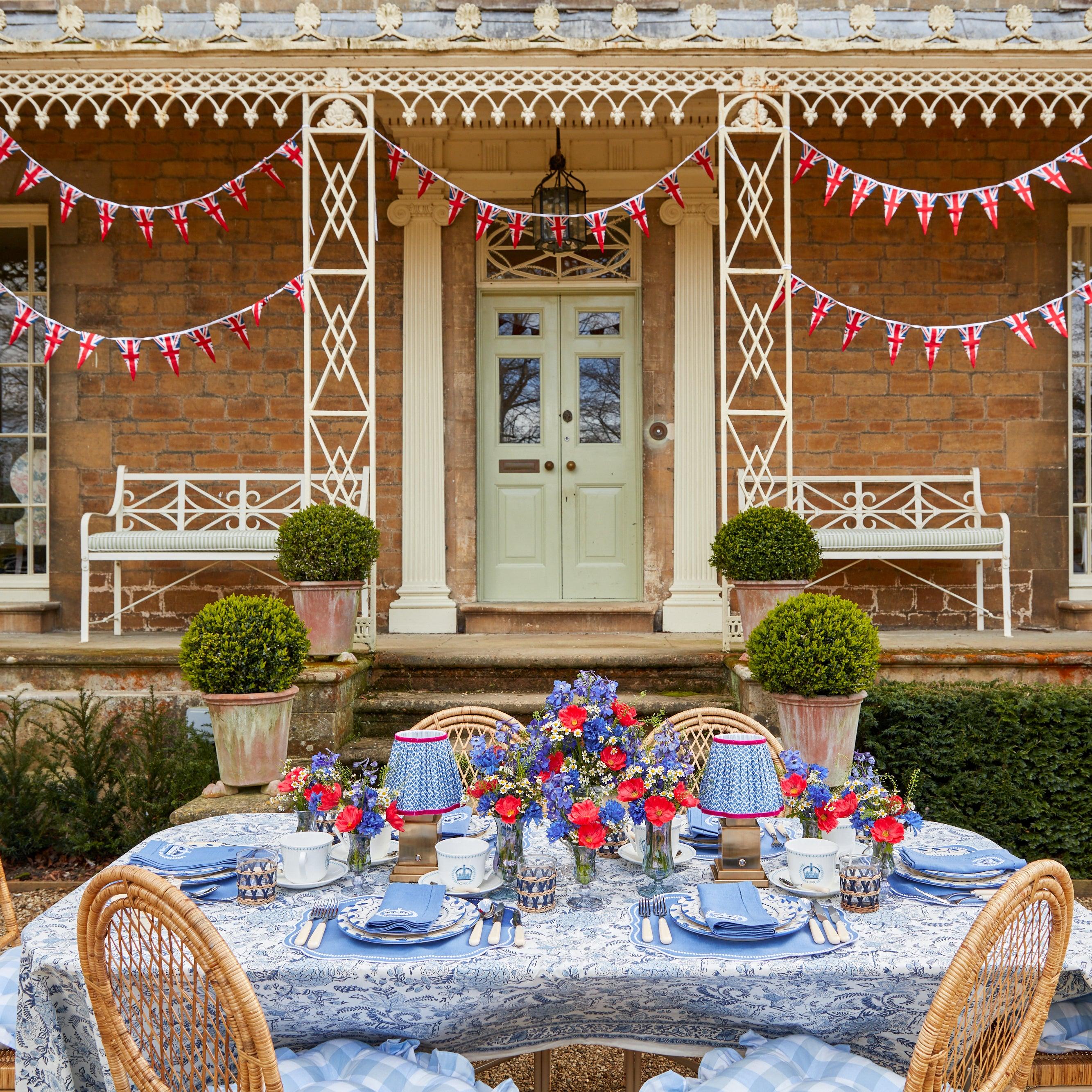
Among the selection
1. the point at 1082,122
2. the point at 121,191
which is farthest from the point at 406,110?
the point at 1082,122

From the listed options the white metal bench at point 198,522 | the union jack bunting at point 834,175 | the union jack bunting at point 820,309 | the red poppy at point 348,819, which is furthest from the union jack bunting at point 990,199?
the red poppy at point 348,819

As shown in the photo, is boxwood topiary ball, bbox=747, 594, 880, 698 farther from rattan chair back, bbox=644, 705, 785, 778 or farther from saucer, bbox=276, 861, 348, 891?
saucer, bbox=276, 861, 348, 891

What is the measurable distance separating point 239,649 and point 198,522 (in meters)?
2.85

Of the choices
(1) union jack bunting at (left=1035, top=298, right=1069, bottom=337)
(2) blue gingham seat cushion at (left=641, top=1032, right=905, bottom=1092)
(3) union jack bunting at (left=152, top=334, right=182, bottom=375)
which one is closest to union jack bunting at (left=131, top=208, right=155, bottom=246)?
(3) union jack bunting at (left=152, top=334, right=182, bottom=375)

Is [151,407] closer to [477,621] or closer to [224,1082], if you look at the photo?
[477,621]

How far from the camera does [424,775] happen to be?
93.0 inches

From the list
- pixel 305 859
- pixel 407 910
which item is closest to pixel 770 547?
pixel 305 859

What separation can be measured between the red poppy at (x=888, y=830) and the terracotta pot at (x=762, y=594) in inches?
105

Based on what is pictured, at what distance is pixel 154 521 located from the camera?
272 inches

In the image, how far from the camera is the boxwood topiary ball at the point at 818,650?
4.25m

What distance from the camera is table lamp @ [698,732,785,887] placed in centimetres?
234

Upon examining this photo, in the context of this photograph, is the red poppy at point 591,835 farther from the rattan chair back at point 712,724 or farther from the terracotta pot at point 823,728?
the terracotta pot at point 823,728

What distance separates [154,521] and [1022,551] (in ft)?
18.9

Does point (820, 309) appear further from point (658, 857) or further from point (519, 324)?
point (658, 857)
